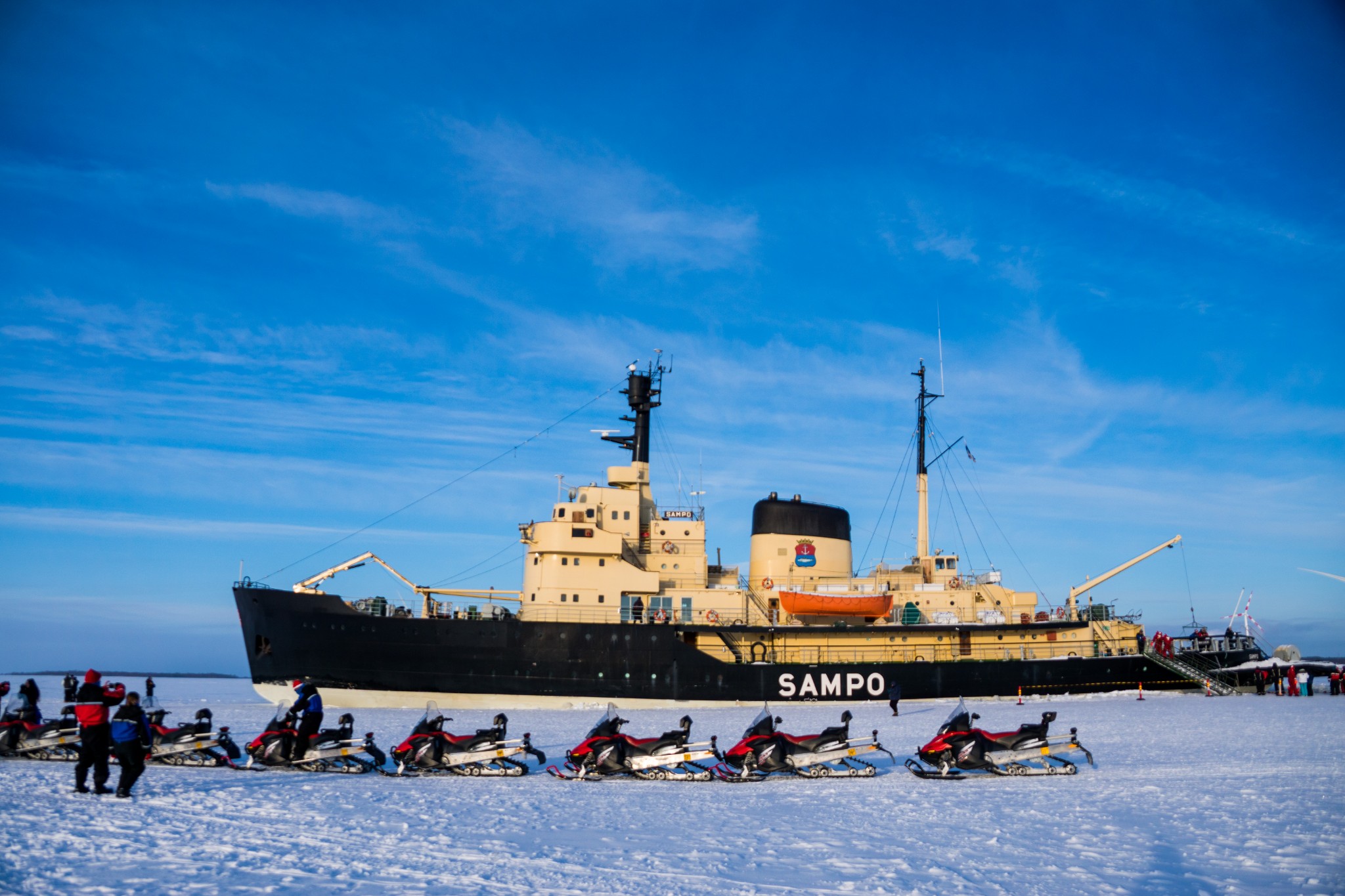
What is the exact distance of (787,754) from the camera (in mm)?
11773

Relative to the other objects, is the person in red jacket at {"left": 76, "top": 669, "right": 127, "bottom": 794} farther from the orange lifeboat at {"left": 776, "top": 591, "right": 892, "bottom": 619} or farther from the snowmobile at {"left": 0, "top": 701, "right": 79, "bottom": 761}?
the orange lifeboat at {"left": 776, "top": 591, "right": 892, "bottom": 619}

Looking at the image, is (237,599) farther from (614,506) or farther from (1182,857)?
(1182,857)

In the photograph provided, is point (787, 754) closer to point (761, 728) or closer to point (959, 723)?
point (761, 728)

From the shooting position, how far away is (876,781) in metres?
11.4

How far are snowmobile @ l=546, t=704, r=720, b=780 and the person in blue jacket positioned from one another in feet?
11.1

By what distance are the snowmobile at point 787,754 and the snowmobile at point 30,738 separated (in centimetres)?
971

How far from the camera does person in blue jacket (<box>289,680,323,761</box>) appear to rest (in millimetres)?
11844

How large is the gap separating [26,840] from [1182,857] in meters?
9.39

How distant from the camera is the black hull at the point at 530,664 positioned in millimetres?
25984

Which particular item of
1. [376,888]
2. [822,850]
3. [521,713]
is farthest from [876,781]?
[521,713]

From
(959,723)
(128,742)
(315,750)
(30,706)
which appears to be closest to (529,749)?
(315,750)

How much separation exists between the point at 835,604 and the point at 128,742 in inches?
883

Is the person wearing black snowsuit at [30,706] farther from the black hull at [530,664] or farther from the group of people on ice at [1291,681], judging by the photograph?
the group of people on ice at [1291,681]

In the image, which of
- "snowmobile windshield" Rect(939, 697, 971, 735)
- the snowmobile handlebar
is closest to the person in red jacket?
the snowmobile handlebar
